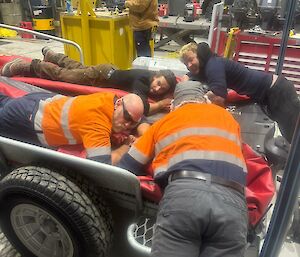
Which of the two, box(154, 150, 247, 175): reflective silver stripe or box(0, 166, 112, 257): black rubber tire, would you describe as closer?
box(154, 150, 247, 175): reflective silver stripe

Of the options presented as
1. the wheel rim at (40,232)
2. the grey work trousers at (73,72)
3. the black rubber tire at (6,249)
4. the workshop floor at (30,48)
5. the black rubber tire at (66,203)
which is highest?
the grey work trousers at (73,72)

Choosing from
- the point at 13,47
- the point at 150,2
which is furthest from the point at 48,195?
the point at 13,47

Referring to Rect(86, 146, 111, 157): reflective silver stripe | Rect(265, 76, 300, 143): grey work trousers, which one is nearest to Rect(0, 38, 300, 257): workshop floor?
Rect(265, 76, 300, 143): grey work trousers

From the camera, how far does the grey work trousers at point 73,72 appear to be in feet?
9.18

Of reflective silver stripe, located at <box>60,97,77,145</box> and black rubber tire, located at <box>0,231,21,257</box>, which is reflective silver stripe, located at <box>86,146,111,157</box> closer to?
reflective silver stripe, located at <box>60,97,77,145</box>

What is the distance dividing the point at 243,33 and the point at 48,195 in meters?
3.57

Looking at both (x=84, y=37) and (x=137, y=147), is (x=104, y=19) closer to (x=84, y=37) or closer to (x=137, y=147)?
(x=84, y=37)

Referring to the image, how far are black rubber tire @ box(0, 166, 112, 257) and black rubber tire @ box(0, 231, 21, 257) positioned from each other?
0.45 m

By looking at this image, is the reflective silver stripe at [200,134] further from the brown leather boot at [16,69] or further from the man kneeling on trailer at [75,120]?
the brown leather boot at [16,69]

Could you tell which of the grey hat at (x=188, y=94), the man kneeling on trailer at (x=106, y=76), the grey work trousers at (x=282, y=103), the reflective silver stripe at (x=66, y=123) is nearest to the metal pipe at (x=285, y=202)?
the grey hat at (x=188, y=94)

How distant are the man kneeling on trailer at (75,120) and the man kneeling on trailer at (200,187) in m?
0.42

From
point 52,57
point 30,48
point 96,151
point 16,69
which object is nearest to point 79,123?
point 96,151

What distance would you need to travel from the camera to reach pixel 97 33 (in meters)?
4.61

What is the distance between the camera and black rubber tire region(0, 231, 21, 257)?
5.98ft
